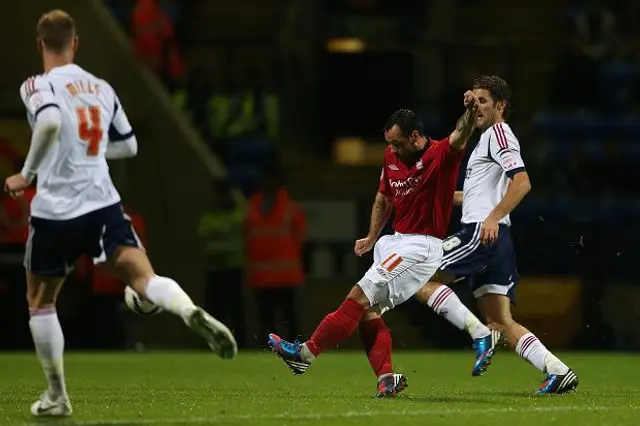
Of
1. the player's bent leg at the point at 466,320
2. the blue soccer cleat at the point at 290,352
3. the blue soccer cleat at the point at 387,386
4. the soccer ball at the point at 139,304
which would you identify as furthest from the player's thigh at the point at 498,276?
the soccer ball at the point at 139,304

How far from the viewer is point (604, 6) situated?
61.5 feet

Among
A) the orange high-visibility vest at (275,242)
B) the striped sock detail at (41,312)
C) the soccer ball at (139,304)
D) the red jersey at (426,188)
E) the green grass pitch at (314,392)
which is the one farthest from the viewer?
the orange high-visibility vest at (275,242)

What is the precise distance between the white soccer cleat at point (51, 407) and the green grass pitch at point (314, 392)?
0.06 meters

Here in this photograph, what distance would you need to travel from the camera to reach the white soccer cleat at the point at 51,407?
24.3ft

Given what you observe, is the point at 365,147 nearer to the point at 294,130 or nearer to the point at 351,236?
the point at 294,130

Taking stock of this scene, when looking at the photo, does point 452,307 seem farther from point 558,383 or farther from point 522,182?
point 522,182

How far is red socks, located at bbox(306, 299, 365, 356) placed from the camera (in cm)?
852

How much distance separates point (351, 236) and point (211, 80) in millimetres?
3107

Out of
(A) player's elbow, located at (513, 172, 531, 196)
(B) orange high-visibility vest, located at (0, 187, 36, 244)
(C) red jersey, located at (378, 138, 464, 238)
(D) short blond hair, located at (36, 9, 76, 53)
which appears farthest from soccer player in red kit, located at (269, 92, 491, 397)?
(B) orange high-visibility vest, located at (0, 187, 36, 244)

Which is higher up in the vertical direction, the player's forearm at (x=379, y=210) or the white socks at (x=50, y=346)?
the player's forearm at (x=379, y=210)

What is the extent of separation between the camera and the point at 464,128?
8.25m

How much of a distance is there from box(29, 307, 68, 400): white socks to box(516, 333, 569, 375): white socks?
3.06m

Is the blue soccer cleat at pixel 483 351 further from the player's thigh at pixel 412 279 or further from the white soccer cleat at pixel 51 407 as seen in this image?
the white soccer cleat at pixel 51 407

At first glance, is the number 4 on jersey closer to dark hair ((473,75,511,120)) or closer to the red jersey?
the red jersey
